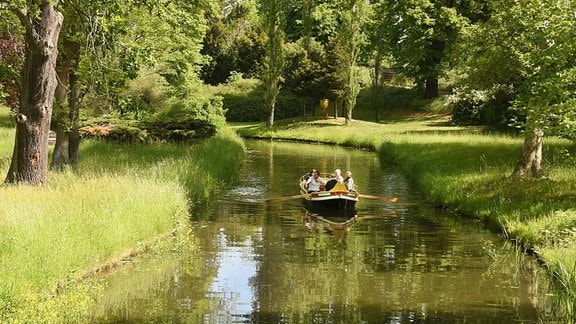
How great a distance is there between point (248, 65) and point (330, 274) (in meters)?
60.0

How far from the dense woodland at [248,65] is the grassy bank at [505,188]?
1374 mm

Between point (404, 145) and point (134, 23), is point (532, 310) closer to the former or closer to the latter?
point (134, 23)

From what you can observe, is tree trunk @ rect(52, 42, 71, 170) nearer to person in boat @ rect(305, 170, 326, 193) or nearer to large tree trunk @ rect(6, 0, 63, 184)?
large tree trunk @ rect(6, 0, 63, 184)

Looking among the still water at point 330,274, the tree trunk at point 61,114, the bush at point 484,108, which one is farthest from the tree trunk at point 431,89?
the tree trunk at point 61,114

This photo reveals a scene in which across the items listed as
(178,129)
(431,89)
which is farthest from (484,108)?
(178,129)

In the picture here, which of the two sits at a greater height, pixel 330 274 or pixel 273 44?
pixel 273 44

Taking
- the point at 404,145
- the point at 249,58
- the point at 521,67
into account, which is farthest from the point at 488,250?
the point at 249,58

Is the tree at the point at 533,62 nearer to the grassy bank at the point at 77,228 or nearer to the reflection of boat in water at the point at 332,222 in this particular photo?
the reflection of boat in water at the point at 332,222

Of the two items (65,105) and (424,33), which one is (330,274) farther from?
(424,33)

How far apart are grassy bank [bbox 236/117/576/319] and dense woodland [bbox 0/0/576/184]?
4.51ft

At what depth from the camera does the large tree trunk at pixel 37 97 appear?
51.9ft

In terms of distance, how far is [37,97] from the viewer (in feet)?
52.3

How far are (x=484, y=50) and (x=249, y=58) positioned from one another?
169 feet

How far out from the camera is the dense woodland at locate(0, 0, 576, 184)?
1606 centimetres
